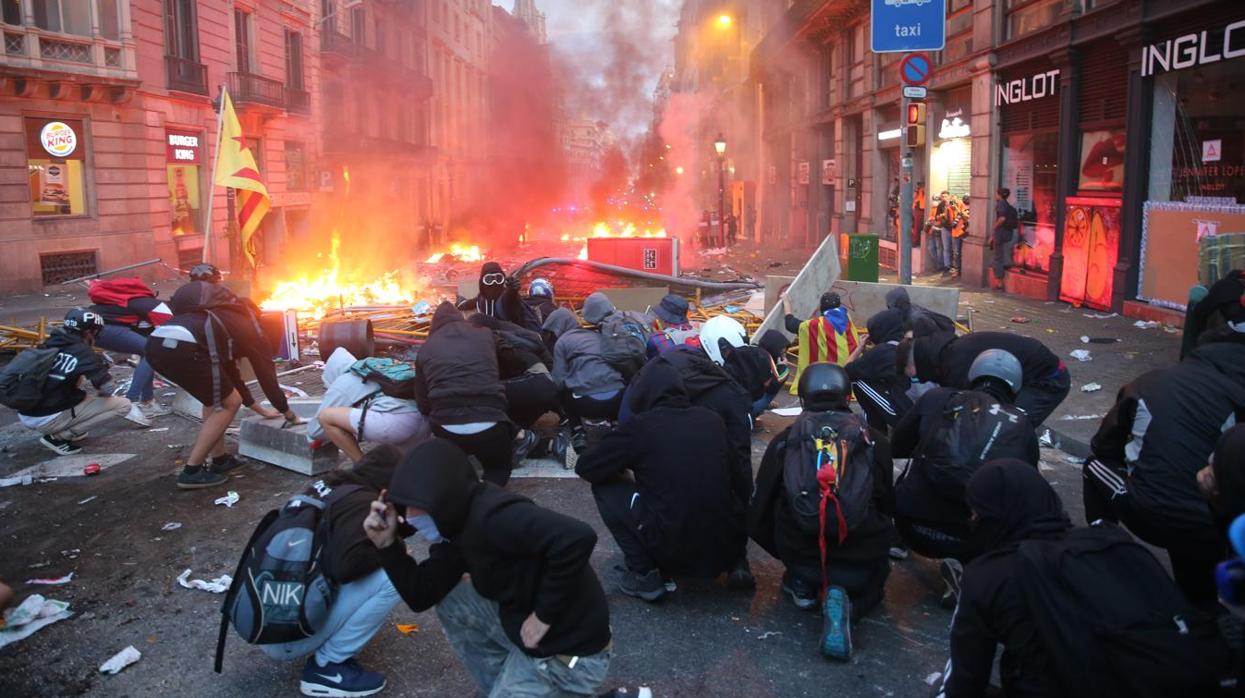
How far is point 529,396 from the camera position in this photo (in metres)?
6.63

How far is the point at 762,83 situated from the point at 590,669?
3819 cm

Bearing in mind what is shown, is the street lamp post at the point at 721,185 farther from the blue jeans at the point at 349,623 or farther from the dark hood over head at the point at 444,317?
the blue jeans at the point at 349,623

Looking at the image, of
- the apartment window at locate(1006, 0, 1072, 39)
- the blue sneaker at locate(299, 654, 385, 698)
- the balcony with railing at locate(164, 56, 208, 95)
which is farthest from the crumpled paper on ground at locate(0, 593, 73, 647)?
the balcony with railing at locate(164, 56, 208, 95)

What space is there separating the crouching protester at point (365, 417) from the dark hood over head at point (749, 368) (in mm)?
2052

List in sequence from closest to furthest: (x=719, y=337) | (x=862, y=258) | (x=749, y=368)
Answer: (x=749, y=368), (x=719, y=337), (x=862, y=258)

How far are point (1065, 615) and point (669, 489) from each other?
207 centimetres

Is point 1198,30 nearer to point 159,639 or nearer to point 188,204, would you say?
point 159,639

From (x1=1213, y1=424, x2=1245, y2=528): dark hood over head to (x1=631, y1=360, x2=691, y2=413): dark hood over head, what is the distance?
2301mm

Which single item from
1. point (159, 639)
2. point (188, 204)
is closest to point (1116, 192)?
point (159, 639)

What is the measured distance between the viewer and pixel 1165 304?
11.9 metres

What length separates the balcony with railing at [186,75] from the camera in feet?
75.9

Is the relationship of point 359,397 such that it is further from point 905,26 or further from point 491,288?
point 905,26

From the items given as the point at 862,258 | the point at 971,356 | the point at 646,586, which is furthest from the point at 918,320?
the point at 862,258

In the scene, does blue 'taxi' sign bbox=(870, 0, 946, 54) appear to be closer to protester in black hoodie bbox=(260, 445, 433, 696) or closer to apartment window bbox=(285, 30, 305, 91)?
protester in black hoodie bbox=(260, 445, 433, 696)
